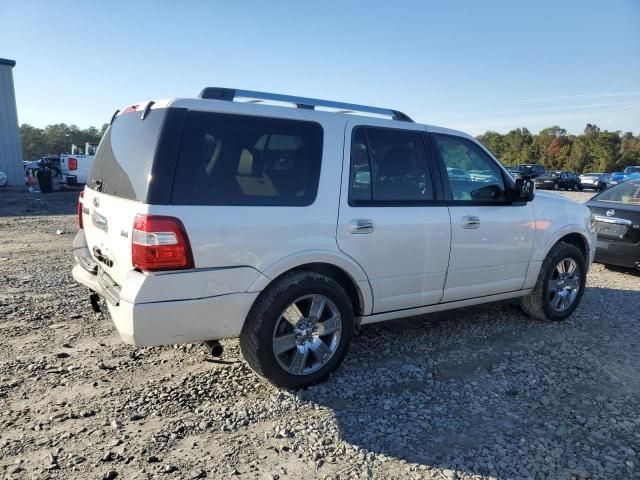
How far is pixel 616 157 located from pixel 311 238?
6777 cm

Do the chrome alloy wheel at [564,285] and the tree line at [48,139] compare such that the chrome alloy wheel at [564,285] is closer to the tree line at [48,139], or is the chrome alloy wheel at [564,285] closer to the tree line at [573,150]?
the tree line at [573,150]

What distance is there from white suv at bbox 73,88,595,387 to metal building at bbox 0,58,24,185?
25.8m

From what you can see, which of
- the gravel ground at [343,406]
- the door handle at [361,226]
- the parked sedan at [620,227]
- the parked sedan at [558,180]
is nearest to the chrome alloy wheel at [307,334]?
the gravel ground at [343,406]

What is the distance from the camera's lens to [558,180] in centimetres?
3662

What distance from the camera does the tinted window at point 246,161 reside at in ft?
9.72

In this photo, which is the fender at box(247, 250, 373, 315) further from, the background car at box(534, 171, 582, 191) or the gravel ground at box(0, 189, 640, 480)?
the background car at box(534, 171, 582, 191)

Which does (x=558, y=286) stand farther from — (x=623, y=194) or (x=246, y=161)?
(x=623, y=194)

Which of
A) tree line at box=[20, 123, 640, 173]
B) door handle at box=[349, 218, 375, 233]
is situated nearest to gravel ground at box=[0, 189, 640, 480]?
door handle at box=[349, 218, 375, 233]

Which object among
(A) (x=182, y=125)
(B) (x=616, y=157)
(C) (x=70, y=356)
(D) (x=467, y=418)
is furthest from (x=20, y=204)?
(B) (x=616, y=157)

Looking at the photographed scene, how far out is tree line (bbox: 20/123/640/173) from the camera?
5916 cm

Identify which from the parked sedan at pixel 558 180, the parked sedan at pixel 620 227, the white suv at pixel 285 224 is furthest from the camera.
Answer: the parked sedan at pixel 558 180

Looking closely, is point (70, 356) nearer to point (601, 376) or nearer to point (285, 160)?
point (285, 160)

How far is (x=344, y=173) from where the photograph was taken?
138 inches

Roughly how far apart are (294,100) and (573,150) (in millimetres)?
68318
